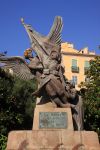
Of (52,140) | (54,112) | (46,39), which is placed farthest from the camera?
(46,39)

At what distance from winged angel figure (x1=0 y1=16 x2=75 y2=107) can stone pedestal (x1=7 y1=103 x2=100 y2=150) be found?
0.78 m

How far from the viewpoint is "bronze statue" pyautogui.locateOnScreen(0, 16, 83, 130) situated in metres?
13.8

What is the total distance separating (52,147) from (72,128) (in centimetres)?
107

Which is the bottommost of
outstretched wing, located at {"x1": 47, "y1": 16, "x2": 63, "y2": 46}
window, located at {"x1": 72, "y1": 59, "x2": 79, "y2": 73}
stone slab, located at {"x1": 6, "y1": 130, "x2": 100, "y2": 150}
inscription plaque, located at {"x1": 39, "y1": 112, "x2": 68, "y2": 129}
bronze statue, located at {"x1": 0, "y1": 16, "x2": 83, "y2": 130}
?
stone slab, located at {"x1": 6, "y1": 130, "x2": 100, "y2": 150}

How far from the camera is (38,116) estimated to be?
44.8ft

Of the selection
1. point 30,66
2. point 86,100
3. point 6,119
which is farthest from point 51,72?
point 86,100

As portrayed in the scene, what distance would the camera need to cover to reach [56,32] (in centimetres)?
1567

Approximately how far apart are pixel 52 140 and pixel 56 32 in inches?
185

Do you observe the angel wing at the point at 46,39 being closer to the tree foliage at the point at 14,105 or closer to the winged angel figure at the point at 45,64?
the winged angel figure at the point at 45,64

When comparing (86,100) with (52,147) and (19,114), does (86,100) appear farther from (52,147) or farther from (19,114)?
(52,147)

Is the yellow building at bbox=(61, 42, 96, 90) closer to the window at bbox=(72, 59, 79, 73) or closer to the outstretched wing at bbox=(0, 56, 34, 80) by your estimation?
the window at bbox=(72, 59, 79, 73)

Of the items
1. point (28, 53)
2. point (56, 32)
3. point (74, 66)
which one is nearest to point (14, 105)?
point (56, 32)

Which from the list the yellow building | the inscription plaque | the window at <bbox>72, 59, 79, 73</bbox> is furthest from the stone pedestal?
the window at <bbox>72, 59, 79, 73</bbox>

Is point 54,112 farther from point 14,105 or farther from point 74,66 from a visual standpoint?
point 74,66
